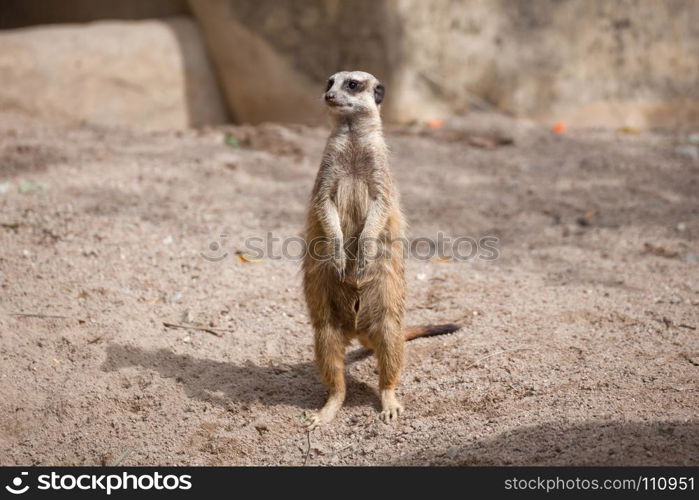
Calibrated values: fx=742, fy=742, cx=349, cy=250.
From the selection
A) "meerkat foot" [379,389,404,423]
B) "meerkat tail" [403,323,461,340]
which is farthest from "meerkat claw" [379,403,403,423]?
"meerkat tail" [403,323,461,340]

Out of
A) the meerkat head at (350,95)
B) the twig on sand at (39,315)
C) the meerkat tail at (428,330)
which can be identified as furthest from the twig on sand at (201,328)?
the meerkat head at (350,95)

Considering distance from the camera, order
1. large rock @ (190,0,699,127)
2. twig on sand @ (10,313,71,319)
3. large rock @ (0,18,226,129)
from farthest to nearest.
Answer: large rock @ (190,0,699,127)
large rock @ (0,18,226,129)
twig on sand @ (10,313,71,319)

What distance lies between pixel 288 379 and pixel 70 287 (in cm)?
127

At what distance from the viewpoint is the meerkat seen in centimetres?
294

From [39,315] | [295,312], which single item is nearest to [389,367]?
[295,312]

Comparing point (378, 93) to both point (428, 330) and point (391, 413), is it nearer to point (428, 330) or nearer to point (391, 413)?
point (428, 330)

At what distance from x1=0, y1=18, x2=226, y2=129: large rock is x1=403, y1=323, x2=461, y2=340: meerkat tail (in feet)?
12.4

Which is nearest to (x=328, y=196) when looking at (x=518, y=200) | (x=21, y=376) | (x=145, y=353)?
(x=145, y=353)

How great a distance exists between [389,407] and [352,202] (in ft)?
2.75

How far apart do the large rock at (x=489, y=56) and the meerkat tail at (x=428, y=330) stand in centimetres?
313

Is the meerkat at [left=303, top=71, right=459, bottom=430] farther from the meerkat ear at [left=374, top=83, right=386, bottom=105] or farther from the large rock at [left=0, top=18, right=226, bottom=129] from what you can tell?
the large rock at [left=0, top=18, right=226, bottom=129]

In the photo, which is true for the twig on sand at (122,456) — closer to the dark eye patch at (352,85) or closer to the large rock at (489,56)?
the dark eye patch at (352,85)

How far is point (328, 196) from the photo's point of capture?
3.00 metres
